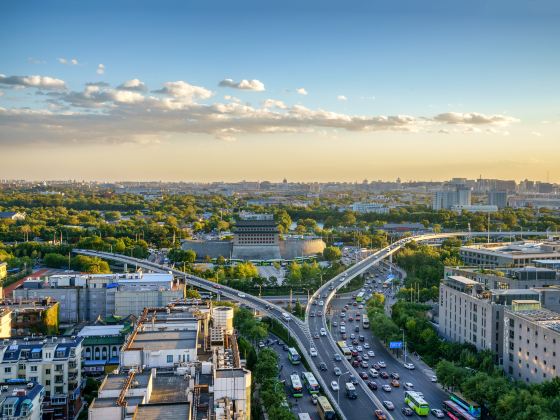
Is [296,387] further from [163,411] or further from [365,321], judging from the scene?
[365,321]

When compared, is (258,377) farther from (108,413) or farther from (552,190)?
(552,190)

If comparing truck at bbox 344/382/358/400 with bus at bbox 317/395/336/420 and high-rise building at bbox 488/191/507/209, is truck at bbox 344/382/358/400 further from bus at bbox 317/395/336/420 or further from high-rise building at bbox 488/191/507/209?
high-rise building at bbox 488/191/507/209

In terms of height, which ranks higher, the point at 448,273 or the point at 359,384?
the point at 448,273

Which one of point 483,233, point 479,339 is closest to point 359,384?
point 479,339

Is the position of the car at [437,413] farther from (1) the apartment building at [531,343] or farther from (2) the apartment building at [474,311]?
(2) the apartment building at [474,311]

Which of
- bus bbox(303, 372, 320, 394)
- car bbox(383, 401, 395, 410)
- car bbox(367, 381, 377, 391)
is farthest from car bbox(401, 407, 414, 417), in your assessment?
bus bbox(303, 372, 320, 394)

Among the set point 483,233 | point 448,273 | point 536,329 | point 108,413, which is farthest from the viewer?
point 483,233

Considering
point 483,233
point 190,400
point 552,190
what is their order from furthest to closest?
point 552,190 → point 483,233 → point 190,400
